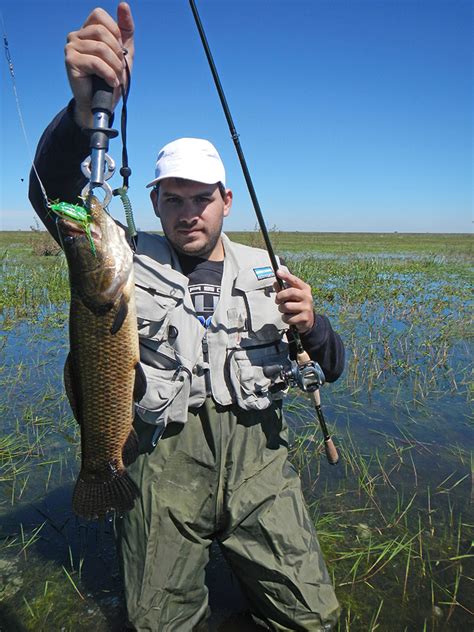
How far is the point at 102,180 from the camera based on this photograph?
2141mm

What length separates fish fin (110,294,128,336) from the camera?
2.15 meters

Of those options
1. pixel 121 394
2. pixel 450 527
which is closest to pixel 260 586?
pixel 121 394

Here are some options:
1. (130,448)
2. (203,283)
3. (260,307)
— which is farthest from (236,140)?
(130,448)

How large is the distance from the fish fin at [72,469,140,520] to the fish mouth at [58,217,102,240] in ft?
4.05

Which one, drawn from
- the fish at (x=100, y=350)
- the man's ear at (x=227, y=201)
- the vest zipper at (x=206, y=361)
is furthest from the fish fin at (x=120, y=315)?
the man's ear at (x=227, y=201)

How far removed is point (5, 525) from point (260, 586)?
2044 mm

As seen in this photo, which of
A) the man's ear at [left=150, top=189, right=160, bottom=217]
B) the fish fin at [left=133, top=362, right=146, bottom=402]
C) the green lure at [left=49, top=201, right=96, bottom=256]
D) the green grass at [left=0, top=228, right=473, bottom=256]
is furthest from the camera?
the green grass at [left=0, top=228, right=473, bottom=256]

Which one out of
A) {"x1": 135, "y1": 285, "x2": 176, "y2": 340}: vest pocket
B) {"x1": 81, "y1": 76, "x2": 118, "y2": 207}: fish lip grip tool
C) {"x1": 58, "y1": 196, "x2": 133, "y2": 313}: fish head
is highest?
{"x1": 81, "y1": 76, "x2": 118, "y2": 207}: fish lip grip tool

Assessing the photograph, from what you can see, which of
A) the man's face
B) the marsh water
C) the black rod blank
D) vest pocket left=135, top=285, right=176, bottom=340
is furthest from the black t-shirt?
the marsh water

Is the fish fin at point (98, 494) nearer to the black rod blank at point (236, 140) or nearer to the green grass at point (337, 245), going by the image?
the black rod blank at point (236, 140)

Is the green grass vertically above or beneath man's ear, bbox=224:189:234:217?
beneath

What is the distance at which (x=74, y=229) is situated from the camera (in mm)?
2100

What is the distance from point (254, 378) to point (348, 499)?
1.74 metres

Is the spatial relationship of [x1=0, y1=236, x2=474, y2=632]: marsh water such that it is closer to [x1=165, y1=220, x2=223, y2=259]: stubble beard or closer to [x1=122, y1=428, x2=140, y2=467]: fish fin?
[x1=122, y1=428, x2=140, y2=467]: fish fin
